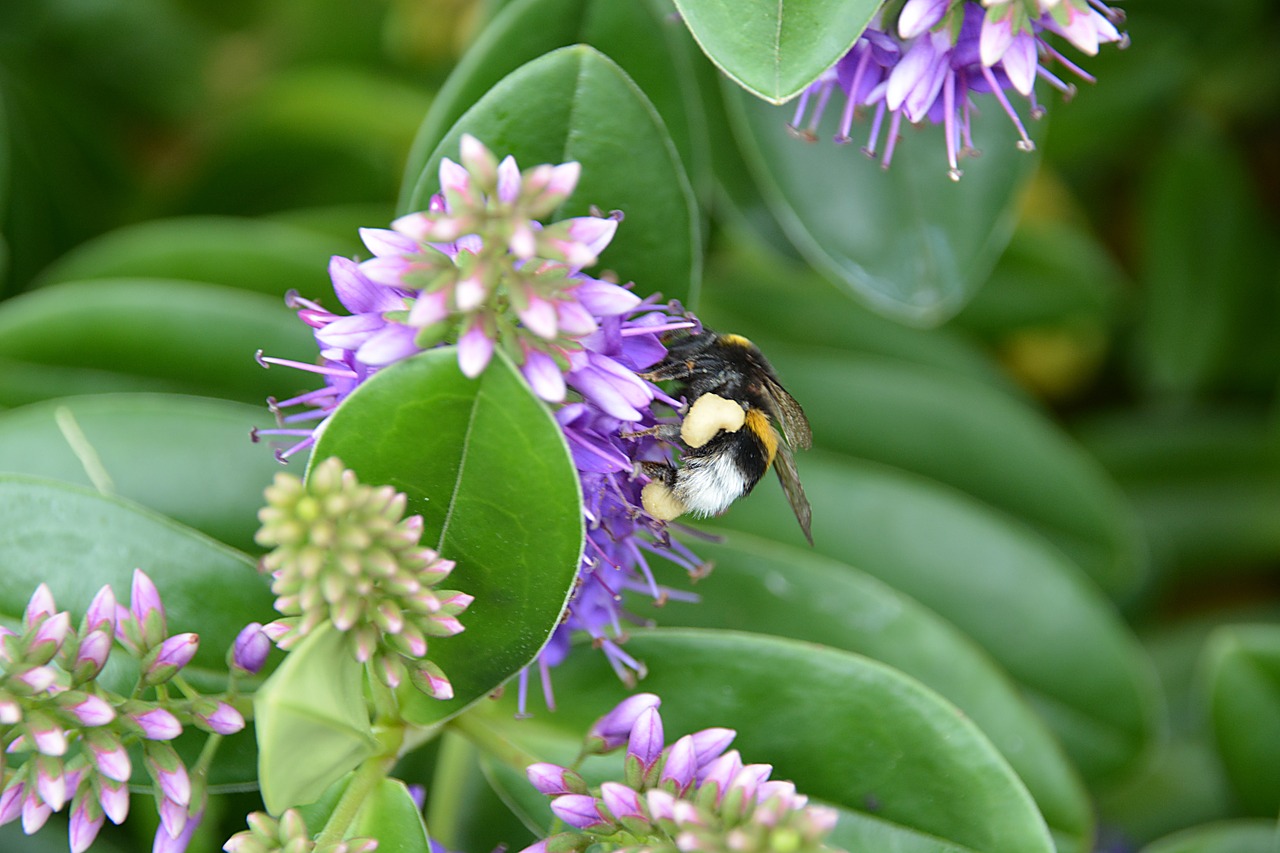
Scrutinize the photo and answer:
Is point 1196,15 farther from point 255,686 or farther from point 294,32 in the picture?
point 255,686

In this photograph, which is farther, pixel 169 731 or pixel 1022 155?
pixel 1022 155

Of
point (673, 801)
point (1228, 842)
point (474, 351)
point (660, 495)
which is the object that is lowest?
point (1228, 842)

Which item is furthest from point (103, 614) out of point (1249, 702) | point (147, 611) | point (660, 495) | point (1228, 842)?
point (1249, 702)

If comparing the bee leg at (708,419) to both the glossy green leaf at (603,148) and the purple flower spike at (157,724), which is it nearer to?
the glossy green leaf at (603,148)

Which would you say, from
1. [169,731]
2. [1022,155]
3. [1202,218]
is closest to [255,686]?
[169,731]

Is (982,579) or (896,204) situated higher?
(896,204)

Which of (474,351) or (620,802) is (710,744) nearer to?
(620,802)

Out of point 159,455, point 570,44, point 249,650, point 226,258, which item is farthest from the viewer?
point 226,258

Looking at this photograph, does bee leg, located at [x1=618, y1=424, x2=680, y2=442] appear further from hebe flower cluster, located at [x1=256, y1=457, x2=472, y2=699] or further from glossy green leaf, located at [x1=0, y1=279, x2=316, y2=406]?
glossy green leaf, located at [x1=0, y1=279, x2=316, y2=406]
